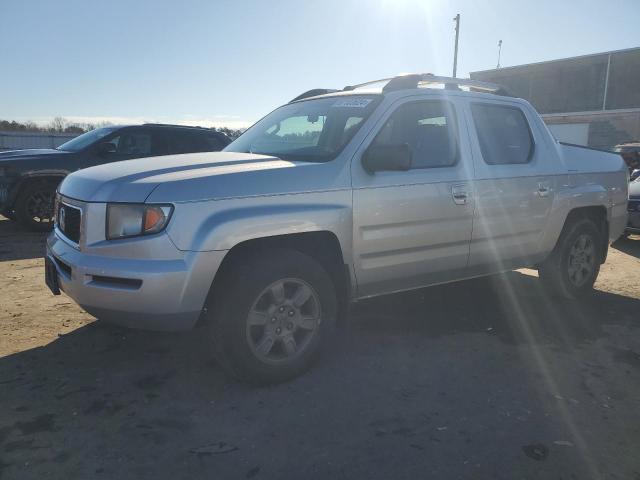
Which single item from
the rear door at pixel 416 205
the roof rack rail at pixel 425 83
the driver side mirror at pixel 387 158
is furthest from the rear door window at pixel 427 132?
the driver side mirror at pixel 387 158

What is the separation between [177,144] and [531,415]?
7.49m

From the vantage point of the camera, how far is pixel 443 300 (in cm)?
516

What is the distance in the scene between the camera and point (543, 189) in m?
4.55

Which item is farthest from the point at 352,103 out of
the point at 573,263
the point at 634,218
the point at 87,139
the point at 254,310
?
the point at 634,218

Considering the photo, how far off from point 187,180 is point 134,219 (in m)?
0.36

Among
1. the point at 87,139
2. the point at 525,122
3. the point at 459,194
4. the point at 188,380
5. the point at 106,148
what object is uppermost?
the point at 525,122

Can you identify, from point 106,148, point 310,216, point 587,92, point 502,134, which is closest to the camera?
point 310,216

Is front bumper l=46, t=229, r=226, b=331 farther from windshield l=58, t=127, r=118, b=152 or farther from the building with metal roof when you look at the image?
the building with metal roof

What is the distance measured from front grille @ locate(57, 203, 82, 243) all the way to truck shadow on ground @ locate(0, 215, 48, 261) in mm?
3562

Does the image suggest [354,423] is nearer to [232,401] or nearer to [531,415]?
[232,401]

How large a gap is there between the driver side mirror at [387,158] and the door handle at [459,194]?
24.3 inches

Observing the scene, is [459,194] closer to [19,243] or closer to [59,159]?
[19,243]

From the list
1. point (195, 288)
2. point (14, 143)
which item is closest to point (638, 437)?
point (195, 288)

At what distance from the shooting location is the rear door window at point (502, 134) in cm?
425
